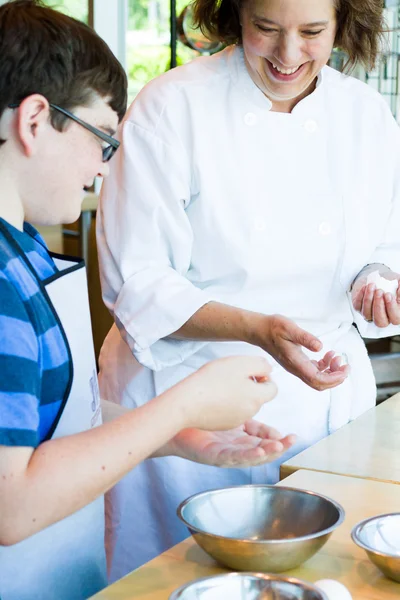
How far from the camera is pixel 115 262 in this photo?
182 centimetres

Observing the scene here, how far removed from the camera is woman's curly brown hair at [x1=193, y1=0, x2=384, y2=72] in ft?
5.98

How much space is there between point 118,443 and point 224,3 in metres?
1.14

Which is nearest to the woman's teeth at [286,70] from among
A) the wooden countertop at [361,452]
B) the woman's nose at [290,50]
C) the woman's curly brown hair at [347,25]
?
the woman's nose at [290,50]

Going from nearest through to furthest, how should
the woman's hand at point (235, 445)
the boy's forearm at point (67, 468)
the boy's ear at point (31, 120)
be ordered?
1. the boy's forearm at point (67, 468)
2. the boy's ear at point (31, 120)
3. the woman's hand at point (235, 445)

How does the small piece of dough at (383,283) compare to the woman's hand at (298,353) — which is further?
the small piece of dough at (383,283)

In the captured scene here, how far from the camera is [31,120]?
1122 mm

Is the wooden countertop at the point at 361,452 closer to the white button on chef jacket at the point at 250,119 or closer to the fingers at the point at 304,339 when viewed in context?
the fingers at the point at 304,339

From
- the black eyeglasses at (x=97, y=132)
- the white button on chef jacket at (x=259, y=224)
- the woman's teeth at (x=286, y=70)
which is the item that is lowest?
the white button on chef jacket at (x=259, y=224)

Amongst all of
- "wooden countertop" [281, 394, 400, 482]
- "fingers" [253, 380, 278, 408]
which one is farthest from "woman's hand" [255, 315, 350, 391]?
"fingers" [253, 380, 278, 408]

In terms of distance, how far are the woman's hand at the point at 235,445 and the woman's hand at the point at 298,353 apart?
193 millimetres

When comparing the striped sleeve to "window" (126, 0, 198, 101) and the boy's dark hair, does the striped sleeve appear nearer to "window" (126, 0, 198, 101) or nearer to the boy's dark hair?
the boy's dark hair

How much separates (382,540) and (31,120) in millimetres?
704

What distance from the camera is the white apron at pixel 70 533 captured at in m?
1.27

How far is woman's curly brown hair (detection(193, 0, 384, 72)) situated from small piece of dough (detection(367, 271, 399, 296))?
0.48 metres
